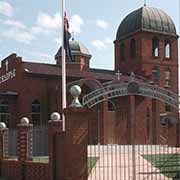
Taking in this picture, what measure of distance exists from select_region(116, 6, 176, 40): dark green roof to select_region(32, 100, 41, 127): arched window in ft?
52.3

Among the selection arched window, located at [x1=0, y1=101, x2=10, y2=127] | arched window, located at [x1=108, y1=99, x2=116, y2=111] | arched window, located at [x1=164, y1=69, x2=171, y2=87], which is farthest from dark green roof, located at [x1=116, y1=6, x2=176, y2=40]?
arched window, located at [x1=0, y1=101, x2=10, y2=127]

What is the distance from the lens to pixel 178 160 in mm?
18016

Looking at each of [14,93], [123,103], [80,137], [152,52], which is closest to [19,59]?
[14,93]

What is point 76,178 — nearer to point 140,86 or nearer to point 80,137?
point 80,137

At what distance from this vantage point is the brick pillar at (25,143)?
15.2 meters

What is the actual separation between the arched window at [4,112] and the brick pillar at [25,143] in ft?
59.2

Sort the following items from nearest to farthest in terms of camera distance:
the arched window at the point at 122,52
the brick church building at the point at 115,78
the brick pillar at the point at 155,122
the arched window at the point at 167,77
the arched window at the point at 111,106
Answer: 1. the brick pillar at the point at 155,122
2. the brick church building at the point at 115,78
3. the arched window at the point at 111,106
4. the arched window at the point at 167,77
5. the arched window at the point at 122,52

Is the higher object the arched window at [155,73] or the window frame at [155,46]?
the window frame at [155,46]

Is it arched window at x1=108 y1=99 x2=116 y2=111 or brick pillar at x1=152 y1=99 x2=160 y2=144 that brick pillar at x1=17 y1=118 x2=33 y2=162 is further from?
arched window at x1=108 y1=99 x2=116 y2=111

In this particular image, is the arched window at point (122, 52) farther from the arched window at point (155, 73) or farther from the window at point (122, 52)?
the arched window at point (155, 73)

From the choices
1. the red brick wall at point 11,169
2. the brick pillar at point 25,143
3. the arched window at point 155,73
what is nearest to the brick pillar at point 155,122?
the arched window at point 155,73

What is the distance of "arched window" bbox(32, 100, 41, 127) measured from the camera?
33.9m

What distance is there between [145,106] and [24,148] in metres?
22.3

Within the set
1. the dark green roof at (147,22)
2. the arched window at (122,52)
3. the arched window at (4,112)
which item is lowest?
the arched window at (4,112)
